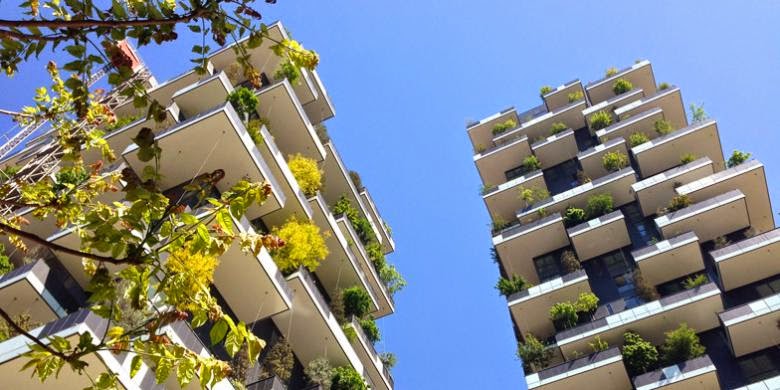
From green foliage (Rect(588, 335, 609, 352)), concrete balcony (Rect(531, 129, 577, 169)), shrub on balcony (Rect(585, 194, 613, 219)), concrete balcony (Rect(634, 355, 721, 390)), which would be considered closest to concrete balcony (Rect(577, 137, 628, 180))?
concrete balcony (Rect(531, 129, 577, 169))

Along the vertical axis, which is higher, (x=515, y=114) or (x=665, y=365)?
(x=515, y=114)

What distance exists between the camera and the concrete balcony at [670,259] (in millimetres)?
30109

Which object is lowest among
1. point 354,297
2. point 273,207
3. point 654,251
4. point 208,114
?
point 654,251

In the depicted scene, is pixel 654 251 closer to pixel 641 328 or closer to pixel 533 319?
pixel 641 328

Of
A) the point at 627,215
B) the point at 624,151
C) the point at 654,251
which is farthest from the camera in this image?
the point at 624,151

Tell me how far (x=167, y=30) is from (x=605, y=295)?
98.9 feet

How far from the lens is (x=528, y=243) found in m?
35.5

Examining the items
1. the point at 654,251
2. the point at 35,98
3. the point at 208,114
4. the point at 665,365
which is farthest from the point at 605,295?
the point at 35,98

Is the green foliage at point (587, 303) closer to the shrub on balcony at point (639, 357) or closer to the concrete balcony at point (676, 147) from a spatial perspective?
the shrub on balcony at point (639, 357)

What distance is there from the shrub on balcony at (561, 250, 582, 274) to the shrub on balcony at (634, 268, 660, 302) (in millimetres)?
2953

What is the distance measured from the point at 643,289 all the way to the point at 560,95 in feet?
65.2

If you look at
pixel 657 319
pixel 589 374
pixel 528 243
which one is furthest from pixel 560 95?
pixel 589 374

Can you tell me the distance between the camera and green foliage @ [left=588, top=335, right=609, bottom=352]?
2764cm

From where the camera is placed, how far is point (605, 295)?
31.8 metres
